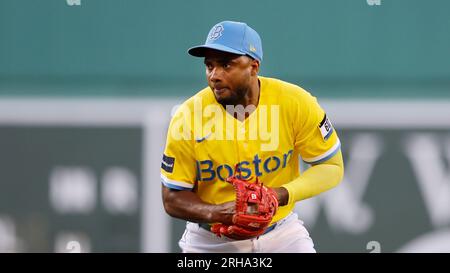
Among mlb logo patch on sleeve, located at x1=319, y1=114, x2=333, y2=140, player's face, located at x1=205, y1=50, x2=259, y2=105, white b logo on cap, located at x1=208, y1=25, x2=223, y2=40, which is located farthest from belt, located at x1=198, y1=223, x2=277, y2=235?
white b logo on cap, located at x1=208, y1=25, x2=223, y2=40

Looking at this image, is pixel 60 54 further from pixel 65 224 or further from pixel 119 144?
pixel 65 224

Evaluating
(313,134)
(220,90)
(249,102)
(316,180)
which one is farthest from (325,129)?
(220,90)

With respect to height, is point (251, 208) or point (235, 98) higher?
point (235, 98)

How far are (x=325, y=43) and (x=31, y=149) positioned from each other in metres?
1.61

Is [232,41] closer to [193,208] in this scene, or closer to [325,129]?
[325,129]

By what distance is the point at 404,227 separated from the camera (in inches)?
199

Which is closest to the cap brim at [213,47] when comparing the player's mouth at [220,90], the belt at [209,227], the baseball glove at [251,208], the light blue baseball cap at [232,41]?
the light blue baseball cap at [232,41]

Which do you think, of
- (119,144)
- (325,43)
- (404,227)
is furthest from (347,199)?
(119,144)

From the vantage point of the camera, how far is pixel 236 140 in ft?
12.9

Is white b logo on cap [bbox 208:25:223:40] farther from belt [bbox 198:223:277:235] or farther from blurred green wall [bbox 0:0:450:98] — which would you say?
blurred green wall [bbox 0:0:450:98]

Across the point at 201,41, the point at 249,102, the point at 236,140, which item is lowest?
the point at 236,140

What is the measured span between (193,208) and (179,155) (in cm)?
22

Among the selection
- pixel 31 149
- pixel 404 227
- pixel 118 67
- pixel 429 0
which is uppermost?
pixel 429 0

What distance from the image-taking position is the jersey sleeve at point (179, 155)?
12.7 feet
